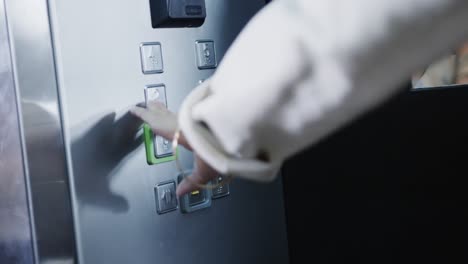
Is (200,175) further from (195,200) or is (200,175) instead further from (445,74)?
(445,74)

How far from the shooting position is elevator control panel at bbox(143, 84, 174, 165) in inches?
27.0

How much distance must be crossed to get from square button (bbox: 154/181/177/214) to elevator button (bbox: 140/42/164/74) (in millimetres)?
157

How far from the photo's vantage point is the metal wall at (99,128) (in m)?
0.60

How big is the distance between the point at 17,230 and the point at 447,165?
571mm

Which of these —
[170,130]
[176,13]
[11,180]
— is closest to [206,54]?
[176,13]

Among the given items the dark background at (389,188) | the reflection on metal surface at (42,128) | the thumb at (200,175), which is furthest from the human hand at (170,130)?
the dark background at (389,188)

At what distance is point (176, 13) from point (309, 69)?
34cm

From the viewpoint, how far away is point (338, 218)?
0.84 m

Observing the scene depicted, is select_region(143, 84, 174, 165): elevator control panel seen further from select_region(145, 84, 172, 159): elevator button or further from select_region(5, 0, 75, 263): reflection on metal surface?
select_region(5, 0, 75, 263): reflection on metal surface

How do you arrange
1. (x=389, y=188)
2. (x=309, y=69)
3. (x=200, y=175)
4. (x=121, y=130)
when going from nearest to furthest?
1. (x=309, y=69)
2. (x=200, y=175)
3. (x=121, y=130)
4. (x=389, y=188)

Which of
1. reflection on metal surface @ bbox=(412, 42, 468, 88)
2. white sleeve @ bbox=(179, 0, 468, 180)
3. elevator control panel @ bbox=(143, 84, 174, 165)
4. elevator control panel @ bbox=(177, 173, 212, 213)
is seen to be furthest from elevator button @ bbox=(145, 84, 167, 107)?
reflection on metal surface @ bbox=(412, 42, 468, 88)

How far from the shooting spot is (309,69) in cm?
40

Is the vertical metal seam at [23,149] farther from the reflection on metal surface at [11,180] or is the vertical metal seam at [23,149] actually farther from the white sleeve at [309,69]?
the white sleeve at [309,69]

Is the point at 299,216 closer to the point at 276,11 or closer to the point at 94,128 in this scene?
the point at 94,128
